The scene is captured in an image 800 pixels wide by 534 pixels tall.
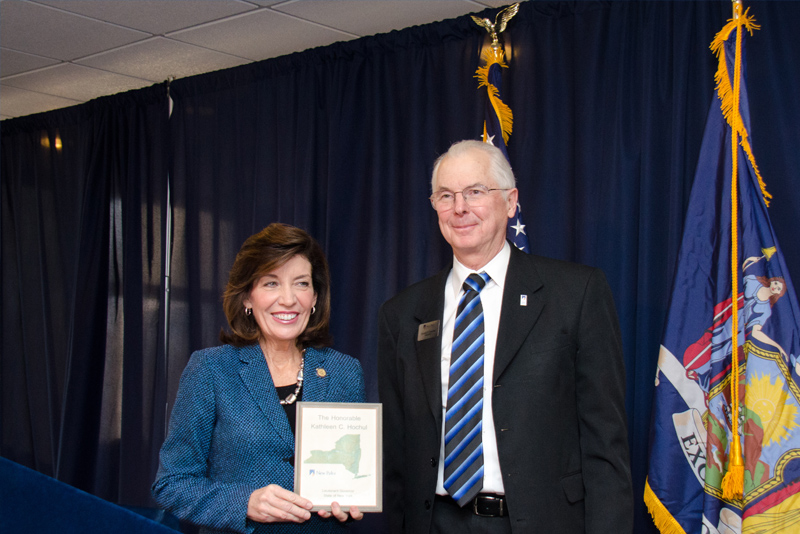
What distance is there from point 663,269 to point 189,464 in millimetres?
2016

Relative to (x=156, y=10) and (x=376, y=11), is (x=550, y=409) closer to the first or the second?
(x=376, y=11)

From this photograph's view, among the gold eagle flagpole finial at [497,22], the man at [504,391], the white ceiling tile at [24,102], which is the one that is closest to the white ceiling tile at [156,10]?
the gold eagle flagpole finial at [497,22]

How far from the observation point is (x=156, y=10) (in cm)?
368

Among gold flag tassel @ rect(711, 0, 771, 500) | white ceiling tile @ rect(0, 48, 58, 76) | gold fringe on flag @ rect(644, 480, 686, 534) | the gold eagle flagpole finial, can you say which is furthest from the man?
white ceiling tile @ rect(0, 48, 58, 76)

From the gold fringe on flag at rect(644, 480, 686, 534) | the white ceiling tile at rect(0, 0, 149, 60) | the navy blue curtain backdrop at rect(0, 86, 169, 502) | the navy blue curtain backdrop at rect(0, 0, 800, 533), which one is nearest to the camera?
the gold fringe on flag at rect(644, 480, 686, 534)

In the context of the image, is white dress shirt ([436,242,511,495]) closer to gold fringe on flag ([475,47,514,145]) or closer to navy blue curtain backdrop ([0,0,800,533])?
navy blue curtain backdrop ([0,0,800,533])

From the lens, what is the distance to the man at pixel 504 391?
193 cm

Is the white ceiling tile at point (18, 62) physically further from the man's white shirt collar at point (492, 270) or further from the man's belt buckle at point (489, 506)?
the man's belt buckle at point (489, 506)

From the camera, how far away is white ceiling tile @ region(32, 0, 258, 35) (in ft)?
11.8

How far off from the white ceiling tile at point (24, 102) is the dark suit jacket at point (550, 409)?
4.29 metres

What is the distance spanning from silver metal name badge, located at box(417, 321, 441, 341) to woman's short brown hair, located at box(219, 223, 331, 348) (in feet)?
0.93

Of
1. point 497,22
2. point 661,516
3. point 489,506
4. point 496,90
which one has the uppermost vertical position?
point 497,22

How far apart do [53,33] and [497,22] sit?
7.68 ft

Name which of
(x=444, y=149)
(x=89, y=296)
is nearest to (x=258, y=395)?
(x=444, y=149)
